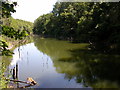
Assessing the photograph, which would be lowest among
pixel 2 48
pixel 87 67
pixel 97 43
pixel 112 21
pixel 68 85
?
pixel 68 85

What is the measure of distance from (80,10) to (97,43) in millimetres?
20285

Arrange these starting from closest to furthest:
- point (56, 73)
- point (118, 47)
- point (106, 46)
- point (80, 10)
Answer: point (56, 73)
point (118, 47)
point (106, 46)
point (80, 10)

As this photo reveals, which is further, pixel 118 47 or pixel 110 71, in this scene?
pixel 118 47

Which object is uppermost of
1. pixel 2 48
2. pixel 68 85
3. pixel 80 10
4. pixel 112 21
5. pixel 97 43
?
pixel 80 10

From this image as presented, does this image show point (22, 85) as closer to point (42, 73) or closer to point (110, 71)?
point (42, 73)

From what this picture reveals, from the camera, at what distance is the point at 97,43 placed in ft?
117

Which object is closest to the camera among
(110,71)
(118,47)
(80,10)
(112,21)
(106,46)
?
(110,71)

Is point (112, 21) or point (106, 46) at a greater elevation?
point (112, 21)

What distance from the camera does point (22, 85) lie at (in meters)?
15.0

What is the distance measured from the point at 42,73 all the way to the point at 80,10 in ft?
123

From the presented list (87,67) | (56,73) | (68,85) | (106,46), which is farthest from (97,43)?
(68,85)

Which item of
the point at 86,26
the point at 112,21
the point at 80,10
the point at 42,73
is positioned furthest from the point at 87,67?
the point at 80,10

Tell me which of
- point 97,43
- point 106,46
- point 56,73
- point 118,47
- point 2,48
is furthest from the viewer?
point 97,43

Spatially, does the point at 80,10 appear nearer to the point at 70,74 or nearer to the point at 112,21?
the point at 112,21
